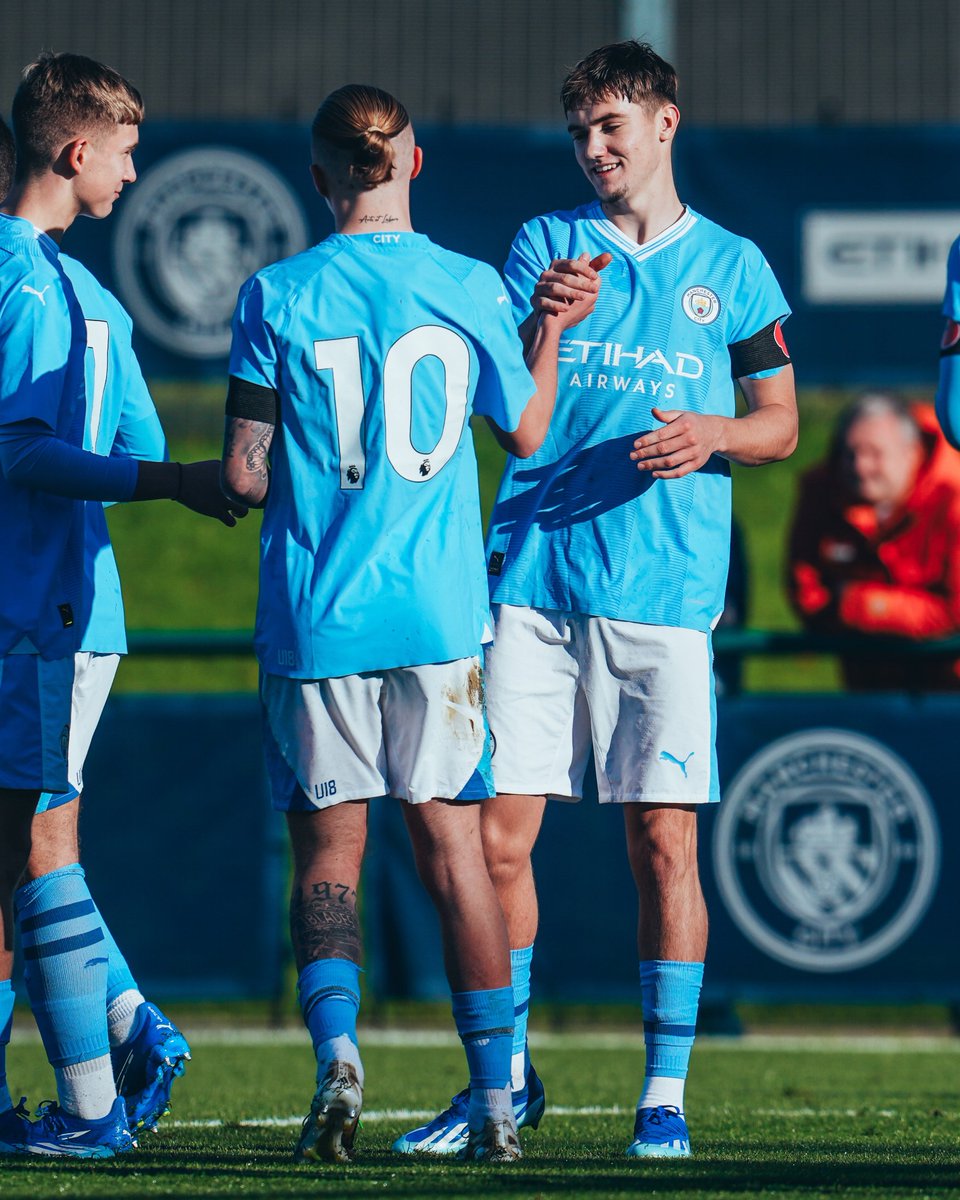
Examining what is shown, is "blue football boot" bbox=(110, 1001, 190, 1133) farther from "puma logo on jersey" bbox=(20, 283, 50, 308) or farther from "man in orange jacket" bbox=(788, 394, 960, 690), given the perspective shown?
"man in orange jacket" bbox=(788, 394, 960, 690)

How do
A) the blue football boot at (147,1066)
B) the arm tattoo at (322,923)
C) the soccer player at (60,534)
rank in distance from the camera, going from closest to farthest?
the arm tattoo at (322,923) < the soccer player at (60,534) < the blue football boot at (147,1066)

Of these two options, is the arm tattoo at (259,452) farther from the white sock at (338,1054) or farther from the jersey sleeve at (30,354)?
the white sock at (338,1054)

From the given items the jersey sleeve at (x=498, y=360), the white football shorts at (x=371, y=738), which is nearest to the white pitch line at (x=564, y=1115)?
the white football shorts at (x=371, y=738)

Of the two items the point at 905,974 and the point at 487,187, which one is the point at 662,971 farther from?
the point at 487,187

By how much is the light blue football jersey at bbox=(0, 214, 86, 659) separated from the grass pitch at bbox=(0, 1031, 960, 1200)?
3.37 ft

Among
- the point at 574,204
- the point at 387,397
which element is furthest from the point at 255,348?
the point at 574,204

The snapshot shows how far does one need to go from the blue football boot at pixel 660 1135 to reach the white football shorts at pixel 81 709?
4.32 ft

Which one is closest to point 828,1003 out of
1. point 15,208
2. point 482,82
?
point 15,208

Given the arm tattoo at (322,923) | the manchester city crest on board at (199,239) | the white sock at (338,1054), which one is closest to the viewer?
the white sock at (338,1054)

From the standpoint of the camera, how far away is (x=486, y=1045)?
353 centimetres

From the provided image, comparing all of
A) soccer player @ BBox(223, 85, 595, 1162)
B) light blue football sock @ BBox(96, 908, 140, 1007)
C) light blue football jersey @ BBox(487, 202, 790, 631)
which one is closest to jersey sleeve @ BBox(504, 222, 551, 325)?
light blue football jersey @ BBox(487, 202, 790, 631)

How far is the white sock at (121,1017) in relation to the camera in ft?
13.3

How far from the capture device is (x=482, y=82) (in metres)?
13.5

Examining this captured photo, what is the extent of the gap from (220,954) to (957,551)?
3832 millimetres
